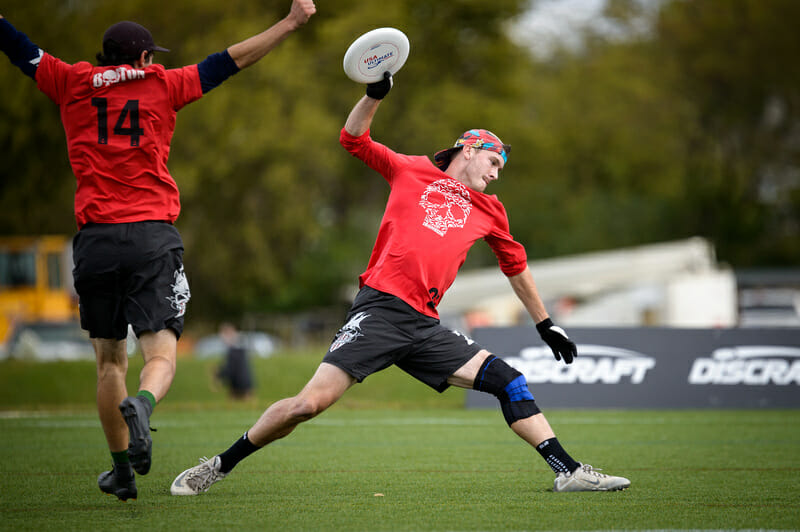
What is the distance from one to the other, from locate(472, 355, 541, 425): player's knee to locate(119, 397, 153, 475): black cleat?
201cm

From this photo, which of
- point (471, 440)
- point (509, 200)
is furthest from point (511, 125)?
point (471, 440)

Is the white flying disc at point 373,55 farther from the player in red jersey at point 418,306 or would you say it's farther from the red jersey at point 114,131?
the red jersey at point 114,131

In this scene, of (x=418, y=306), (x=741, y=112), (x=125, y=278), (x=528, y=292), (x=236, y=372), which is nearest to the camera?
(x=125, y=278)

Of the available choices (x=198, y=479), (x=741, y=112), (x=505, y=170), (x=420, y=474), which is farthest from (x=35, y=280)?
(x=741, y=112)

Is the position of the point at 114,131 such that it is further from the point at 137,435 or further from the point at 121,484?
the point at 121,484

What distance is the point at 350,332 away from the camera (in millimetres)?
5844

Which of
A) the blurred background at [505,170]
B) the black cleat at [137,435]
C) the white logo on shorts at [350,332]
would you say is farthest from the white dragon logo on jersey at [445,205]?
the blurred background at [505,170]

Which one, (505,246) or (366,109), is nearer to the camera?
(366,109)

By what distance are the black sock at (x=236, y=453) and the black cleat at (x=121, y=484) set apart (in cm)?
56

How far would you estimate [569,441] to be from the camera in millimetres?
9562

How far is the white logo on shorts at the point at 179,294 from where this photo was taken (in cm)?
545

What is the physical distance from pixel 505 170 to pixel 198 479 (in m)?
39.7

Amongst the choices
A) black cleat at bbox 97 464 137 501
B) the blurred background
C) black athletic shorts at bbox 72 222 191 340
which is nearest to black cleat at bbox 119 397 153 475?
black athletic shorts at bbox 72 222 191 340

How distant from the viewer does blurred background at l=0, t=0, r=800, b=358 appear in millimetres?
26766
